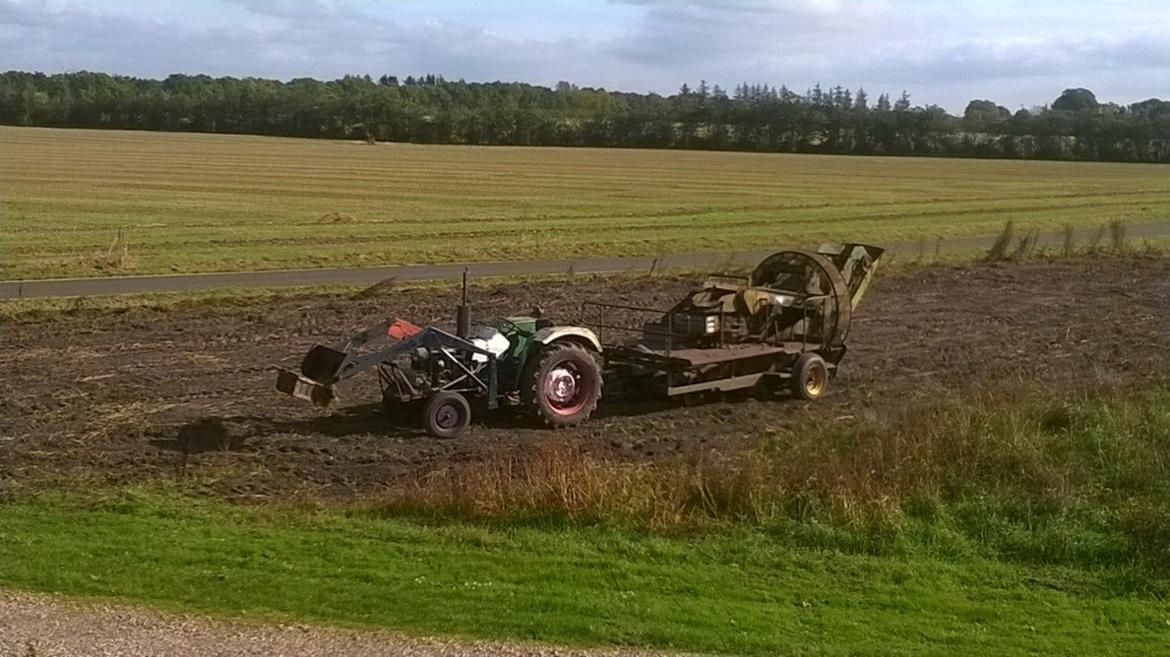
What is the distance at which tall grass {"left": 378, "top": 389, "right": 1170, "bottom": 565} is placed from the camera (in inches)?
430

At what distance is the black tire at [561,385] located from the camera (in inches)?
597

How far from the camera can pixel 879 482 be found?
38.0 feet

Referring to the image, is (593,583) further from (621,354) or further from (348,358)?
(621,354)

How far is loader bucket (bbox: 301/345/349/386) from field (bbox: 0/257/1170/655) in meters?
0.75

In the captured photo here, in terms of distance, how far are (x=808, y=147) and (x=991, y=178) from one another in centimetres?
4350

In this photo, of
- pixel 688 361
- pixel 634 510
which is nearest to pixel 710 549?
pixel 634 510

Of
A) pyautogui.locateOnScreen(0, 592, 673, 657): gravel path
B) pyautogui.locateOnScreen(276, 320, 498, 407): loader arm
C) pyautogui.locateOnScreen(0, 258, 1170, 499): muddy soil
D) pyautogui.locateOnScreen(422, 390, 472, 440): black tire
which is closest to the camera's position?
pyautogui.locateOnScreen(0, 592, 673, 657): gravel path

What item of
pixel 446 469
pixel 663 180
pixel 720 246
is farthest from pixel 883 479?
pixel 663 180

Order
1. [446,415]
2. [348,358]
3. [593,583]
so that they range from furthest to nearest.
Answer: [446,415], [348,358], [593,583]

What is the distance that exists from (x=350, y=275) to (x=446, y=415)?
15.6m

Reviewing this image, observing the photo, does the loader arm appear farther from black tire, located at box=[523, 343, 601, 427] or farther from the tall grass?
the tall grass

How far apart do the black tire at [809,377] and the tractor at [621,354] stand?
0.01 metres

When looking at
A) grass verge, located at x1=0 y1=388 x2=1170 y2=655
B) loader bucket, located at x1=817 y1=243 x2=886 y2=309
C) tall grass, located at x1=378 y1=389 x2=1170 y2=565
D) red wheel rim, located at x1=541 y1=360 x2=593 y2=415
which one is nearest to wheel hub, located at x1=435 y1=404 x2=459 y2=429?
red wheel rim, located at x1=541 y1=360 x2=593 y2=415

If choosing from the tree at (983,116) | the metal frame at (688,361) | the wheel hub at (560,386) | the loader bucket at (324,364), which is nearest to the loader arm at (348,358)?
the loader bucket at (324,364)
